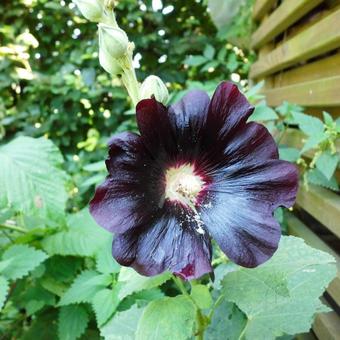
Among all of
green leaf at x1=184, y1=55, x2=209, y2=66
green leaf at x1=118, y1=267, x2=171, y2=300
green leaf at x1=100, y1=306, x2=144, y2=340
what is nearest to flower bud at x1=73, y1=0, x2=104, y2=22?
green leaf at x1=118, y1=267, x2=171, y2=300

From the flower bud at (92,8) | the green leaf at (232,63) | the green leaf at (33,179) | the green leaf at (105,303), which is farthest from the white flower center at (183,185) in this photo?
the green leaf at (232,63)

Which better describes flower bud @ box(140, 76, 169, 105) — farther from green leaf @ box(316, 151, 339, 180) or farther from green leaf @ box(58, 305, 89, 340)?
green leaf @ box(58, 305, 89, 340)

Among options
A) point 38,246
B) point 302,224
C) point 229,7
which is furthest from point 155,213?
point 229,7

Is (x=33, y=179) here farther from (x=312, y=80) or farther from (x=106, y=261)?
(x=312, y=80)

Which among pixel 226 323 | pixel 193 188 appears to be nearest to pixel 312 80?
pixel 226 323

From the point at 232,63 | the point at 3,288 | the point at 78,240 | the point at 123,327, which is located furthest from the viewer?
the point at 232,63

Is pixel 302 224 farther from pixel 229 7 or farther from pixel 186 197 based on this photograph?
Answer: pixel 229 7
